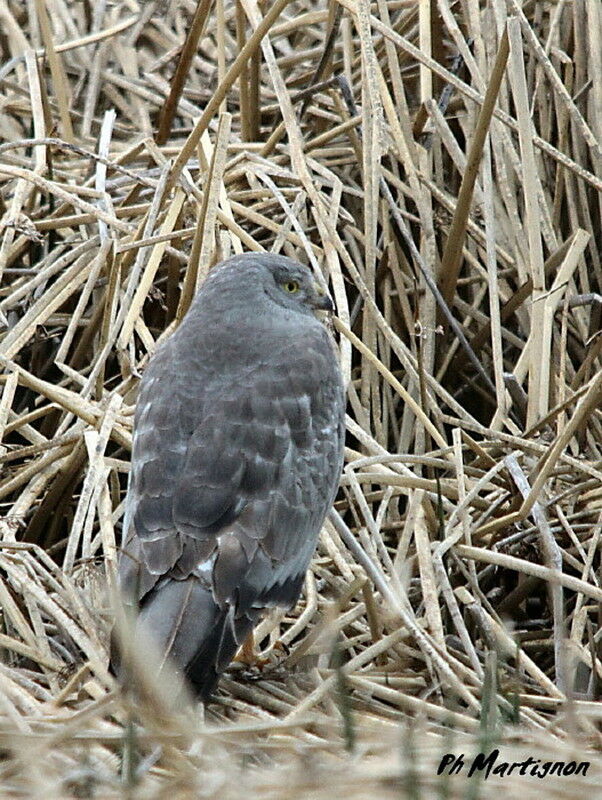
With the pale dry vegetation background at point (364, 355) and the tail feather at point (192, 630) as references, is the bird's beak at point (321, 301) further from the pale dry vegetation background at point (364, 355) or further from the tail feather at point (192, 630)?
the tail feather at point (192, 630)

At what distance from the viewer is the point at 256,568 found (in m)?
2.95

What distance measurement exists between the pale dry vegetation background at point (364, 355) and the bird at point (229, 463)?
180 mm

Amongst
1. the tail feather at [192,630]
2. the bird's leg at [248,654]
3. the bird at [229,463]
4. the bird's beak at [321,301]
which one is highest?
the bird's beak at [321,301]

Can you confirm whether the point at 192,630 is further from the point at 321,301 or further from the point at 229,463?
the point at 321,301

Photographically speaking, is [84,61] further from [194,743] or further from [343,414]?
[194,743]

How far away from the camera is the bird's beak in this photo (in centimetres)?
358

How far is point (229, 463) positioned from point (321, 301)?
723mm

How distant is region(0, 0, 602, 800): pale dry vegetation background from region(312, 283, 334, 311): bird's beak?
118 millimetres

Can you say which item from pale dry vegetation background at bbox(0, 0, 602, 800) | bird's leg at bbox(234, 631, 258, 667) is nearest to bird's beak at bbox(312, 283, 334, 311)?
pale dry vegetation background at bbox(0, 0, 602, 800)

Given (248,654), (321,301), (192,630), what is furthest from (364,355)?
(192,630)

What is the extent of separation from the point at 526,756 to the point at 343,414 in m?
1.28

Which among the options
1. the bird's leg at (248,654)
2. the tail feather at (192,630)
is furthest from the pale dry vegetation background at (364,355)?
the tail feather at (192,630)

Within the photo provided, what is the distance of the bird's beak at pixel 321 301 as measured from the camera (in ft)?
11.7

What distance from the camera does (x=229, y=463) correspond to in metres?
3.04
